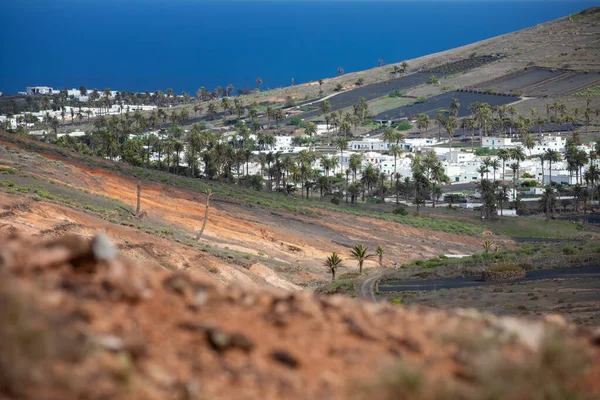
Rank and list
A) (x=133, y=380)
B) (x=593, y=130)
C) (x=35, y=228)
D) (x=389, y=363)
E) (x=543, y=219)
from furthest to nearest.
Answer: (x=593, y=130)
(x=543, y=219)
(x=35, y=228)
(x=389, y=363)
(x=133, y=380)

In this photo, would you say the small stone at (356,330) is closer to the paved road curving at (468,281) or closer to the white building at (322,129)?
the paved road curving at (468,281)

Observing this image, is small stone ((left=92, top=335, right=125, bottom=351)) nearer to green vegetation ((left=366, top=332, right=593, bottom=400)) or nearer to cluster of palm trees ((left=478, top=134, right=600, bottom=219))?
green vegetation ((left=366, top=332, right=593, bottom=400))

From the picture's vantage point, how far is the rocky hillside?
8.76 meters

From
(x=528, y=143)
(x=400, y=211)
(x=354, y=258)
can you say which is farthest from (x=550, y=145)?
(x=354, y=258)

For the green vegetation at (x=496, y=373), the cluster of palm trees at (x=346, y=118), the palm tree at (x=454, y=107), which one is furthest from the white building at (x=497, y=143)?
the green vegetation at (x=496, y=373)

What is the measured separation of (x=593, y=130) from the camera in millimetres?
169500

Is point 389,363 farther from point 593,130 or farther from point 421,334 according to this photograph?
point 593,130

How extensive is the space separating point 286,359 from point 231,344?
619 mm

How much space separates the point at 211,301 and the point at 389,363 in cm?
246

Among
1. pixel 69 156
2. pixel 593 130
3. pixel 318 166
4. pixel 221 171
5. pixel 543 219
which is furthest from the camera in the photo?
pixel 593 130

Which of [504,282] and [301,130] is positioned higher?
[301,130]

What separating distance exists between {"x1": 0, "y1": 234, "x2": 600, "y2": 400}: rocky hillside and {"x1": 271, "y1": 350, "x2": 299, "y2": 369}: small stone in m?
0.01

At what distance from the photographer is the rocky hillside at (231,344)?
876cm

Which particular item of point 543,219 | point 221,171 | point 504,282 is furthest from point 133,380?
point 221,171
